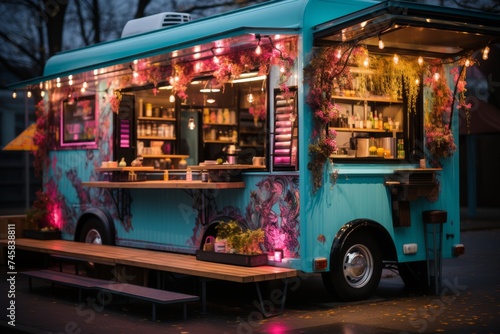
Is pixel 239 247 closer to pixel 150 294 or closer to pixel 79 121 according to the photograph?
pixel 150 294

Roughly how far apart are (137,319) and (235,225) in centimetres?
182

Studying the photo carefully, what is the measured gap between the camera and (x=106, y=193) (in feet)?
45.9

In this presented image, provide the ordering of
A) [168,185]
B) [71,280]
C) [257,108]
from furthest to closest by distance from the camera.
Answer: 1. [257,108]
2. [168,185]
3. [71,280]

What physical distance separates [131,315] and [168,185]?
7.16 ft

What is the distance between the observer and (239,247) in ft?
34.4

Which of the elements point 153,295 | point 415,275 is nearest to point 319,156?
point 153,295

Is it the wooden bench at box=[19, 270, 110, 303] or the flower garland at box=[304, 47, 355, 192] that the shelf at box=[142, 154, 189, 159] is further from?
the flower garland at box=[304, 47, 355, 192]

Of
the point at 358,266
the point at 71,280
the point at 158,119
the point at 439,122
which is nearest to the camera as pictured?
the point at 358,266

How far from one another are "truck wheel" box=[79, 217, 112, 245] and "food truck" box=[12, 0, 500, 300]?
3 cm

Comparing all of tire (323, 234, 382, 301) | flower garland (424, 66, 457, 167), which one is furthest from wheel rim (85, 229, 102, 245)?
flower garland (424, 66, 457, 167)

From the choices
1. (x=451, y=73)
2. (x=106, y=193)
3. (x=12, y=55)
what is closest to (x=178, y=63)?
(x=106, y=193)

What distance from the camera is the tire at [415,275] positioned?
11859mm

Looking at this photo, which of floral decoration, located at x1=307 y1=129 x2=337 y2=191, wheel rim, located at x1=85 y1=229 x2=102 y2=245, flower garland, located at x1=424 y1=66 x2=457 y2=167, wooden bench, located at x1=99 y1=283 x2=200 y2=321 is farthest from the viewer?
wheel rim, located at x1=85 y1=229 x2=102 y2=245

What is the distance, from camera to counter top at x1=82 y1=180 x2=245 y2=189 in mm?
10773
